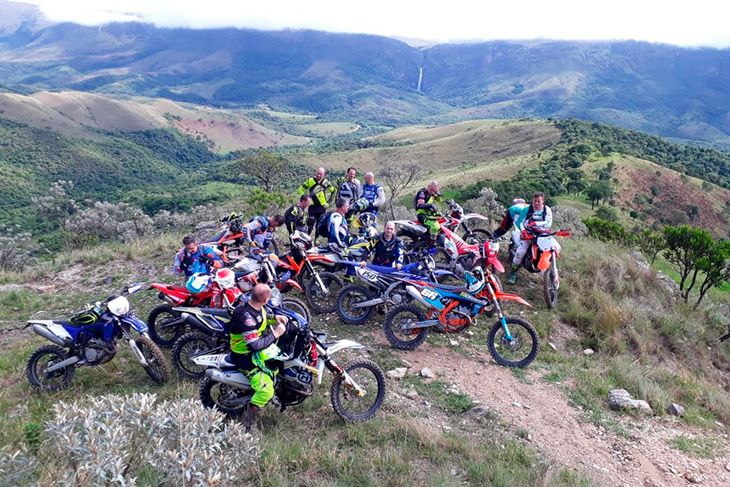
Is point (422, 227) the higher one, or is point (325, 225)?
point (325, 225)

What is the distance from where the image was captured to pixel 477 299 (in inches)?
297

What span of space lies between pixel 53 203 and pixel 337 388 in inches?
2724

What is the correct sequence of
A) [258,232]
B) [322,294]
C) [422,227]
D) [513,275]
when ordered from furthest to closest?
[422,227], [258,232], [513,275], [322,294]

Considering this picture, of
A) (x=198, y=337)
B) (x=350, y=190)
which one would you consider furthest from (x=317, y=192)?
(x=198, y=337)

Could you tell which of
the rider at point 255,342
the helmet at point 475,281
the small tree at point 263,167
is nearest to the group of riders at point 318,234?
the rider at point 255,342

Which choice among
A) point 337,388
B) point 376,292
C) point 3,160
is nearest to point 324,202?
point 376,292

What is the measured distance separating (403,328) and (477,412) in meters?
1.91

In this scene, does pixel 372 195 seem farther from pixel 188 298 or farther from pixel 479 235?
pixel 188 298

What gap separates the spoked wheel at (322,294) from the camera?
8766 mm

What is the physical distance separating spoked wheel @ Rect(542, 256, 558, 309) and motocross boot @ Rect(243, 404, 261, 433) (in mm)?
6133

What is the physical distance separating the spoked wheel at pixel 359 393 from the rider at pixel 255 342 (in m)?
0.86

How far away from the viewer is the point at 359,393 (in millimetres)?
5688

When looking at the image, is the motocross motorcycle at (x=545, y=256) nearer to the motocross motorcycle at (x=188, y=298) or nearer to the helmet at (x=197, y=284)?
the motocross motorcycle at (x=188, y=298)

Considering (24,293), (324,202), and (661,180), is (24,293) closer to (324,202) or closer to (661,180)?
(324,202)
